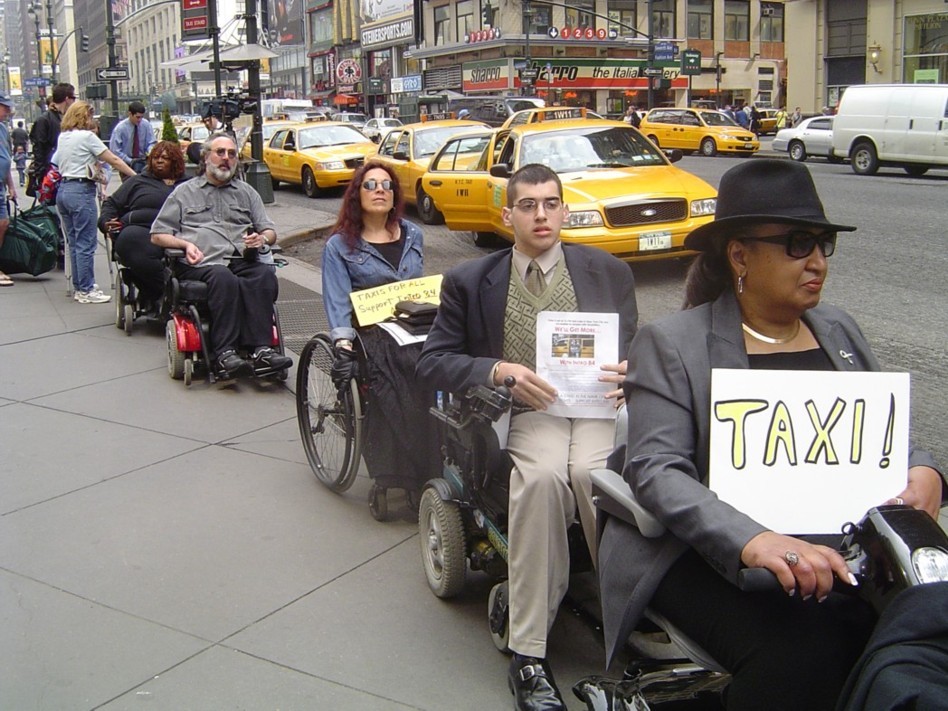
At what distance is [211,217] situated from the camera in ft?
24.3

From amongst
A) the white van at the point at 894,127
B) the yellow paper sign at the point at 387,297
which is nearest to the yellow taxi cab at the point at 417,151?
the white van at the point at 894,127

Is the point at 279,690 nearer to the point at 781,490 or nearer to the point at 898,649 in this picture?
the point at 781,490

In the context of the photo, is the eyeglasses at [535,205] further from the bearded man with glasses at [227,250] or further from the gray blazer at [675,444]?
the bearded man with glasses at [227,250]

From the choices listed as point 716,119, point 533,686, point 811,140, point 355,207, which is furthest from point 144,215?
point 716,119

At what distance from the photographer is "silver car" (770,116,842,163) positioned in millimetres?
29125

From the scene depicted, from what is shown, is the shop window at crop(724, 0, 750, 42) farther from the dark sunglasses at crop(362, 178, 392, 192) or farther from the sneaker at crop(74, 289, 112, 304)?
the dark sunglasses at crop(362, 178, 392, 192)

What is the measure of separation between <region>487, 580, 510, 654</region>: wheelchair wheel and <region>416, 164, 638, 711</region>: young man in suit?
0.55 feet

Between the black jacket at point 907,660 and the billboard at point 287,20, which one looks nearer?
the black jacket at point 907,660

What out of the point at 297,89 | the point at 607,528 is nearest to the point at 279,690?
the point at 607,528

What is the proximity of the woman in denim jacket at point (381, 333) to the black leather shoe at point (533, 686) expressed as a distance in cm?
148

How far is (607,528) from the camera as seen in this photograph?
9.00 ft

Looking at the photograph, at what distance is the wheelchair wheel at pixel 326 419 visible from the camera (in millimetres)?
4859

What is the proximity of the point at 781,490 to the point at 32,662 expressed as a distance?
2654 mm

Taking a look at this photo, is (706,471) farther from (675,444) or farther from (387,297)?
(387,297)
